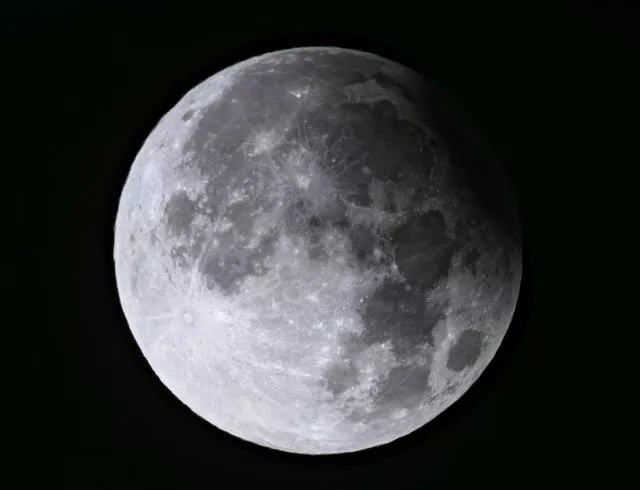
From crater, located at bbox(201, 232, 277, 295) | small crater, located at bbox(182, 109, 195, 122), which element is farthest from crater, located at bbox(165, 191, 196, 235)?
small crater, located at bbox(182, 109, 195, 122)

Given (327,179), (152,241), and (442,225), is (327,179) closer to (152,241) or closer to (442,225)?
(442,225)

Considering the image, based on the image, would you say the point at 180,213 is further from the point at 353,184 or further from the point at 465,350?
the point at 465,350

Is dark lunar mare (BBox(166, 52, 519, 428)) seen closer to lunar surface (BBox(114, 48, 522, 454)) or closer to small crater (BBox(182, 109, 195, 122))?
lunar surface (BBox(114, 48, 522, 454))

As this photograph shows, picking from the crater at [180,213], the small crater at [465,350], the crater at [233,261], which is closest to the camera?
the crater at [233,261]

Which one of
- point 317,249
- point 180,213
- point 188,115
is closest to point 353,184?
point 317,249

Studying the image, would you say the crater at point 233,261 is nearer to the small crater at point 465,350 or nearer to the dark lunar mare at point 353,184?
the dark lunar mare at point 353,184

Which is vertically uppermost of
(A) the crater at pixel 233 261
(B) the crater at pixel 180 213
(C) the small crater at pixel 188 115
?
(C) the small crater at pixel 188 115

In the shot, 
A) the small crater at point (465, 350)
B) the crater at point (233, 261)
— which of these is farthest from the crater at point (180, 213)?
the small crater at point (465, 350)

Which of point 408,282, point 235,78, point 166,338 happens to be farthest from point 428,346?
point 235,78
